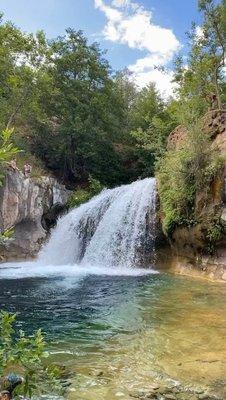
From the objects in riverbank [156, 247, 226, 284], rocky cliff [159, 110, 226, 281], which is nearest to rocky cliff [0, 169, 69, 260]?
riverbank [156, 247, 226, 284]

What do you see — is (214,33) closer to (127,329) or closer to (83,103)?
(83,103)

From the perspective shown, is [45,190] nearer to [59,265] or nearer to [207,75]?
[59,265]

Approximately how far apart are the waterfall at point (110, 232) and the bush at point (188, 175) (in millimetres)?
1622

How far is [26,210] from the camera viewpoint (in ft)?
69.0

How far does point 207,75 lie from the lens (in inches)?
993

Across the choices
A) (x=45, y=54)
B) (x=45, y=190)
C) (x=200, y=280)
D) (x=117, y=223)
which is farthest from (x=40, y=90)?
(x=200, y=280)

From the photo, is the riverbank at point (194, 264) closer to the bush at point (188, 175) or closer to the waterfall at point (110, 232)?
the waterfall at point (110, 232)

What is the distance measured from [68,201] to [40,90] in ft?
21.9

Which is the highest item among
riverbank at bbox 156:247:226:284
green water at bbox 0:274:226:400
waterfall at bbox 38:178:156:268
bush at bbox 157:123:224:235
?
bush at bbox 157:123:224:235

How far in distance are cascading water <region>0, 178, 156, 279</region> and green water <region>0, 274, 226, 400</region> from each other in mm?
4000

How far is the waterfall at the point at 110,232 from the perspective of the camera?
19.1m

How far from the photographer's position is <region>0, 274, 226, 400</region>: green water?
5.92 meters

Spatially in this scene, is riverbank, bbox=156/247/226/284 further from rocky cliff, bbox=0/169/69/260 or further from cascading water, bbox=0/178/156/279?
rocky cliff, bbox=0/169/69/260

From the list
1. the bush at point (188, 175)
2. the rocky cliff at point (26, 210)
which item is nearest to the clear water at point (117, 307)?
the rocky cliff at point (26, 210)
